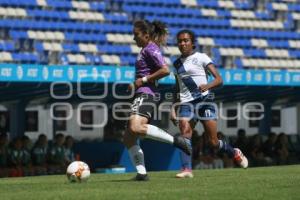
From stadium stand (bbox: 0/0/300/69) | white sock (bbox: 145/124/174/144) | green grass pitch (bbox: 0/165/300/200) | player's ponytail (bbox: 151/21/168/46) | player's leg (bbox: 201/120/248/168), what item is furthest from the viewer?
stadium stand (bbox: 0/0/300/69)

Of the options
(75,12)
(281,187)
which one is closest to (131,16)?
(75,12)

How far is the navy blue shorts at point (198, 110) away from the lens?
12.2 metres

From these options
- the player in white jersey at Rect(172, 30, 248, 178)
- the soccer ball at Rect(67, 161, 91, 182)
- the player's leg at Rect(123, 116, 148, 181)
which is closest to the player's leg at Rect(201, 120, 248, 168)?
the player in white jersey at Rect(172, 30, 248, 178)

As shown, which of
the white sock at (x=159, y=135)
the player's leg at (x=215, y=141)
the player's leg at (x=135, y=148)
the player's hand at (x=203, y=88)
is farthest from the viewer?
the player's leg at (x=215, y=141)

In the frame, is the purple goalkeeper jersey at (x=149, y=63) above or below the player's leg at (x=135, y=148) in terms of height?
above

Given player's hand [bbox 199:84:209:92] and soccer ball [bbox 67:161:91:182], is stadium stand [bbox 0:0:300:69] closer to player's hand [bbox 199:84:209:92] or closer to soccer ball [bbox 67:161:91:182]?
player's hand [bbox 199:84:209:92]

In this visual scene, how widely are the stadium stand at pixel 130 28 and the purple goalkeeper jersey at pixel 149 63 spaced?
1230cm

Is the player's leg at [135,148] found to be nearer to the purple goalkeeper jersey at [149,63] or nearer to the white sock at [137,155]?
the white sock at [137,155]

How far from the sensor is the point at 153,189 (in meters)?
9.68

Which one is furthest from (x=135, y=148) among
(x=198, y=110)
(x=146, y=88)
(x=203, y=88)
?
(x=198, y=110)

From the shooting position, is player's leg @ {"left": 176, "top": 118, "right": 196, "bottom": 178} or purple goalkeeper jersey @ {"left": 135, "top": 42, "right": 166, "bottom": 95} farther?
player's leg @ {"left": 176, "top": 118, "right": 196, "bottom": 178}

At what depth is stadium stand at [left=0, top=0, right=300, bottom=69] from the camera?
78.8 feet

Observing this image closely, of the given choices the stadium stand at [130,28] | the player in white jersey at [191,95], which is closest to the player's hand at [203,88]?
the player in white jersey at [191,95]

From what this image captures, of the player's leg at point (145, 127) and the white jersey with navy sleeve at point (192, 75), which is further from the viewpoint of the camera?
the white jersey with navy sleeve at point (192, 75)
